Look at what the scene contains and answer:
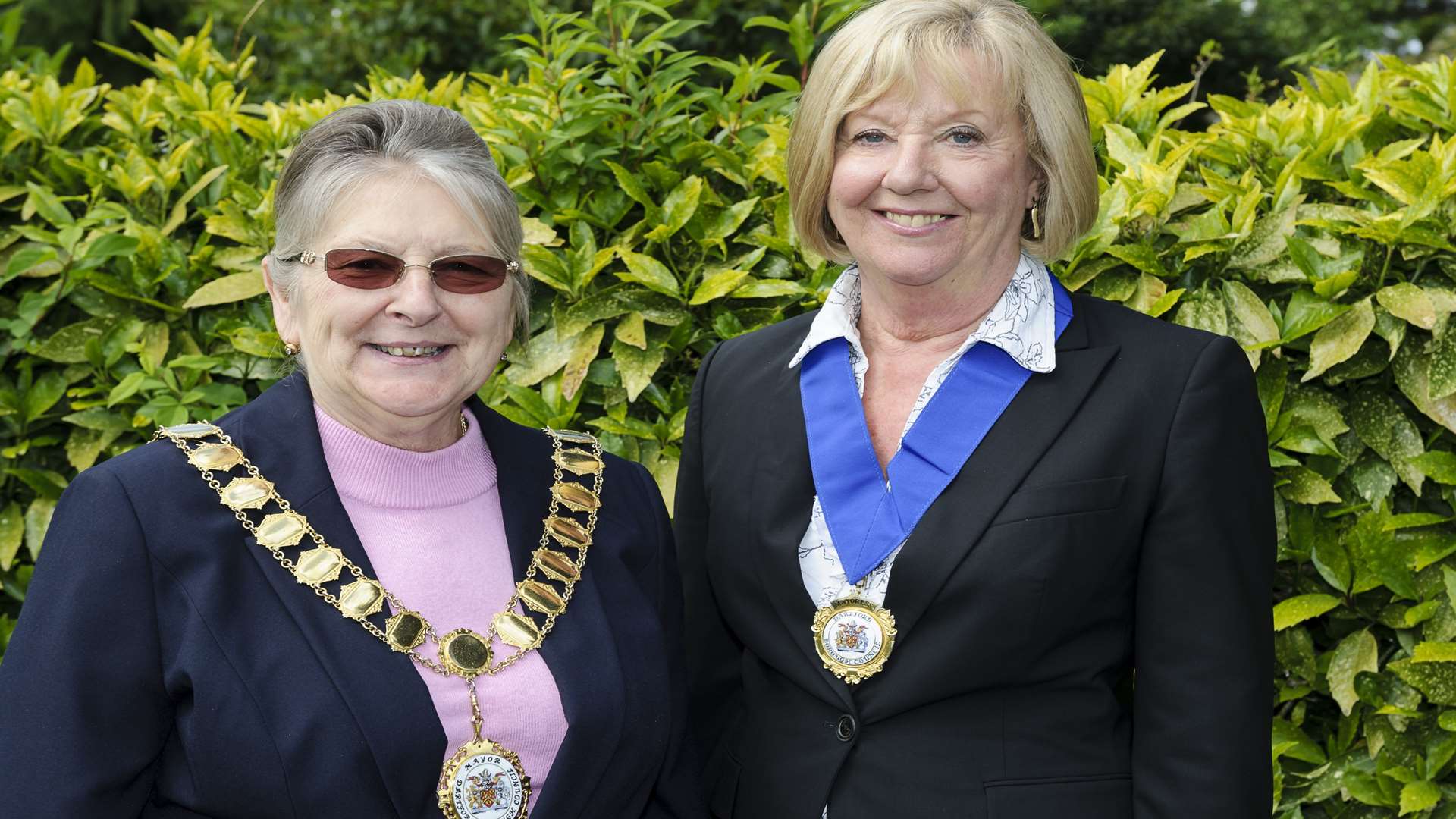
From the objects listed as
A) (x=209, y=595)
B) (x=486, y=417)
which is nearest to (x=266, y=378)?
(x=486, y=417)

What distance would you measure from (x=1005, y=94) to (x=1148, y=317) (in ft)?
1.57

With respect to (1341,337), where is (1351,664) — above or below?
below

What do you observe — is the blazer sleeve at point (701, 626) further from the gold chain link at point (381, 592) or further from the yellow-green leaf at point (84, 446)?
the yellow-green leaf at point (84, 446)

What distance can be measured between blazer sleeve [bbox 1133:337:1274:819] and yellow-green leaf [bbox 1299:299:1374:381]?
75cm

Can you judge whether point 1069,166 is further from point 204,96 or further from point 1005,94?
point 204,96

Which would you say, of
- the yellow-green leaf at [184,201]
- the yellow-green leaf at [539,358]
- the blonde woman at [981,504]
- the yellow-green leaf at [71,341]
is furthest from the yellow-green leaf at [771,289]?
the yellow-green leaf at [71,341]

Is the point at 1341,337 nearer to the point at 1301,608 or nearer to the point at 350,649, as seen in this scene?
the point at 1301,608

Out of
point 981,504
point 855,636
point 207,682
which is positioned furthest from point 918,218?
point 207,682

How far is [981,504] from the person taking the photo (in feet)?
7.73

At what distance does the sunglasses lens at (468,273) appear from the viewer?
2.38 meters

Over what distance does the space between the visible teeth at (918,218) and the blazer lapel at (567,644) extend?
830 millimetres

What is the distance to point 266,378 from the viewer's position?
3.66m

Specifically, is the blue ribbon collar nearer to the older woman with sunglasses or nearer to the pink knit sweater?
the older woman with sunglasses

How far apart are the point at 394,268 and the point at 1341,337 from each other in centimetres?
201
